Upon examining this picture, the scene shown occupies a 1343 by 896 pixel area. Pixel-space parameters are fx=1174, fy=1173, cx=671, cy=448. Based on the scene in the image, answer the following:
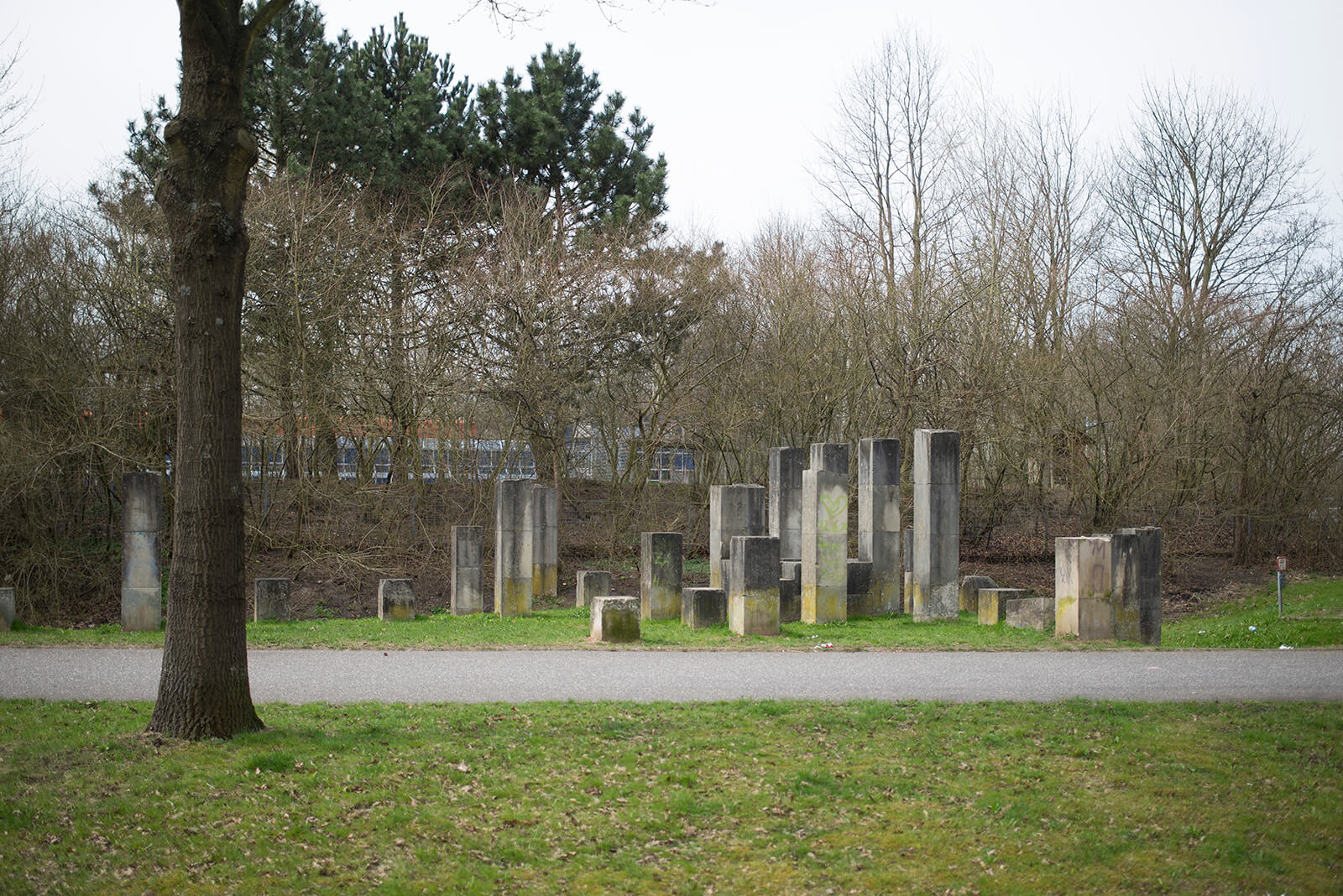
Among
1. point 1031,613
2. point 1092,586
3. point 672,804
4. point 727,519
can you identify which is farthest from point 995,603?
point 672,804

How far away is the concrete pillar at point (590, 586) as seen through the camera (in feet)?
59.4

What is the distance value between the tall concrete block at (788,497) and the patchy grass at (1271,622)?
6037 mm

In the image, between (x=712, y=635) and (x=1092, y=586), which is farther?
(x=712, y=635)

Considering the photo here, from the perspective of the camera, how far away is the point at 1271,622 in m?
16.2

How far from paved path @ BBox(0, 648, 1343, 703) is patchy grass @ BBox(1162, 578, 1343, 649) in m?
1.13

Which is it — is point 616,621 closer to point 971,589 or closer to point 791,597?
point 791,597

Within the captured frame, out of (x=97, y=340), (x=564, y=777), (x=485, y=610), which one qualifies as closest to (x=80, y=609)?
(x=97, y=340)

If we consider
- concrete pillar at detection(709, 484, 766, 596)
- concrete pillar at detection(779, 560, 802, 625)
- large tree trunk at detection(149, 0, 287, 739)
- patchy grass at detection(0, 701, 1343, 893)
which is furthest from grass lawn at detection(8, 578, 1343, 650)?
large tree trunk at detection(149, 0, 287, 739)

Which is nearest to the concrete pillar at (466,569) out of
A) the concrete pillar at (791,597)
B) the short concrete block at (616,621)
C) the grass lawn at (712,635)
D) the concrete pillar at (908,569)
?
the grass lawn at (712,635)

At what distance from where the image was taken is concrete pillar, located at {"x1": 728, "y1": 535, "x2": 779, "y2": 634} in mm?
14914

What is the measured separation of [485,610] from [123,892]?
14047 millimetres

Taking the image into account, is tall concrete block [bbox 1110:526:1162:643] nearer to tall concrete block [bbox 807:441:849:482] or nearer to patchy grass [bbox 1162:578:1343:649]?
patchy grass [bbox 1162:578:1343:649]

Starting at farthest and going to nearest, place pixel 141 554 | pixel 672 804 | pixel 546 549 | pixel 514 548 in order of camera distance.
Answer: pixel 546 549 < pixel 514 548 < pixel 141 554 < pixel 672 804

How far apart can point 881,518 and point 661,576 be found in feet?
11.1
